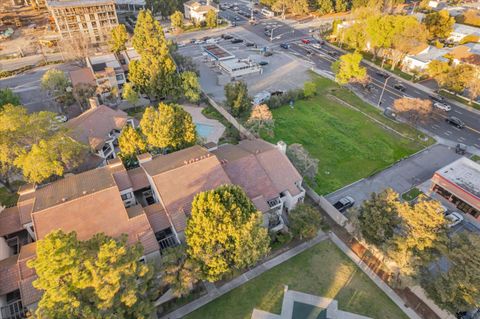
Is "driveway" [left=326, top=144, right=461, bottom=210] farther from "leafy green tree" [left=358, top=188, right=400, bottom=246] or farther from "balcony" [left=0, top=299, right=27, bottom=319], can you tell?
"balcony" [left=0, top=299, right=27, bottom=319]

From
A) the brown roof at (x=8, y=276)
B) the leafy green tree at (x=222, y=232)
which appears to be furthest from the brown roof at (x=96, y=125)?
the leafy green tree at (x=222, y=232)

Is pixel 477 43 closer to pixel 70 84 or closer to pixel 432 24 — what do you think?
pixel 432 24

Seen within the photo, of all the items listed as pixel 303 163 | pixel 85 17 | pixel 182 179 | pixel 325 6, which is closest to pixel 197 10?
pixel 85 17

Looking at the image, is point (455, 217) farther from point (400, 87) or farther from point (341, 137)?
point (400, 87)

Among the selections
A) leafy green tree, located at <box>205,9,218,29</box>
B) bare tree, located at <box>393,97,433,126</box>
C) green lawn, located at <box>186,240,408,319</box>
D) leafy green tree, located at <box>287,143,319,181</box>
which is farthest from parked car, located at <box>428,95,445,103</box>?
leafy green tree, located at <box>205,9,218,29</box>

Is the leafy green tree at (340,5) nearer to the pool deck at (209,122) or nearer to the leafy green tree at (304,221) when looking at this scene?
the pool deck at (209,122)

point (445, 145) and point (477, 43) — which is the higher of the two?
point (477, 43)

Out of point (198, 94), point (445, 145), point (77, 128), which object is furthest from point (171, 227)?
point (445, 145)
